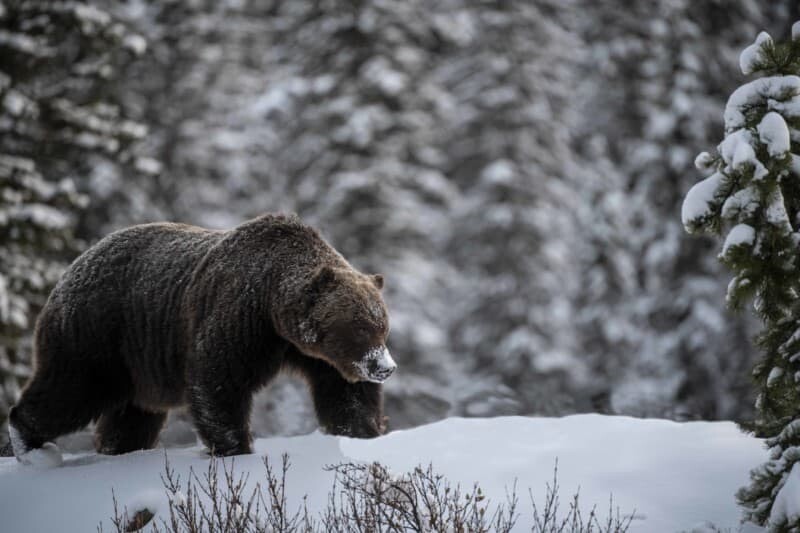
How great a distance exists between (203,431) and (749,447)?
404cm

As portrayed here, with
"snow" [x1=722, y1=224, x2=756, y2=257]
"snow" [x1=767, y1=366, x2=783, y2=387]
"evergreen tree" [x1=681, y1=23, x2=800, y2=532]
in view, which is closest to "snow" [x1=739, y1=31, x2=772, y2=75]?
"evergreen tree" [x1=681, y1=23, x2=800, y2=532]

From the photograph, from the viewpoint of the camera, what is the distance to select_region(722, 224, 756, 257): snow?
4.81m

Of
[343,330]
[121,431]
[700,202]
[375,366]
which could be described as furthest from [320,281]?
[700,202]

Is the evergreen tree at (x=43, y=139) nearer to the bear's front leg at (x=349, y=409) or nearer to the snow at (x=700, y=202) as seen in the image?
the bear's front leg at (x=349, y=409)

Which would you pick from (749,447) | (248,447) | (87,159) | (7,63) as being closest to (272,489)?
(248,447)

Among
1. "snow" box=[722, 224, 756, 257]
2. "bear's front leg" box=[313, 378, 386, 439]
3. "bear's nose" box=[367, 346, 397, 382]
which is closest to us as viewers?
"snow" box=[722, 224, 756, 257]

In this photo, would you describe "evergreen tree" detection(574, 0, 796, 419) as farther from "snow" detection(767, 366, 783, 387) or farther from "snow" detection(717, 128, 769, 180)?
"snow" detection(717, 128, 769, 180)

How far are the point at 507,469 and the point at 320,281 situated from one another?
1.90 m

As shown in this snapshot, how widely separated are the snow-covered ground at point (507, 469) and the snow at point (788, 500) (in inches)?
29.3

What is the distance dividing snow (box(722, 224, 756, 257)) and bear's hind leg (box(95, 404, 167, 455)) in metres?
4.74

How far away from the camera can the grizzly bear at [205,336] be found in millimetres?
6023

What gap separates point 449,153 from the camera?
21.2m

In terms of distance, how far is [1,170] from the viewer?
14086 millimetres

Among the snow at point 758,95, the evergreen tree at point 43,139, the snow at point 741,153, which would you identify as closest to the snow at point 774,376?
the snow at point 741,153
